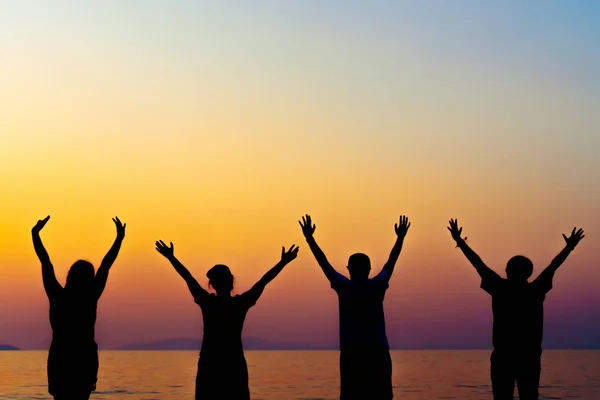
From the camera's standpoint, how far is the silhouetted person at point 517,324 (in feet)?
34.6

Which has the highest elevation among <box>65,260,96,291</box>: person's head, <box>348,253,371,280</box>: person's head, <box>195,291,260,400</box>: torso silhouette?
<box>348,253,371,280</box>: person's head

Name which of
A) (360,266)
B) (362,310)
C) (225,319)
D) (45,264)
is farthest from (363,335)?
(45,264)

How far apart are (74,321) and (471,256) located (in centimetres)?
481

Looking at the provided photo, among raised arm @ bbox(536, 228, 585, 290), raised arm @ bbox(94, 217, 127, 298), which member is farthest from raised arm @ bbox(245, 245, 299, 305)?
raised arm @ bbox(536, 228, 585, 290)

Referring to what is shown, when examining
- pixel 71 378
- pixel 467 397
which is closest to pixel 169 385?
pixel 467 397

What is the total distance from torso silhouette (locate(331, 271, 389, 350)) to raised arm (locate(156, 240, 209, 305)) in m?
1.60

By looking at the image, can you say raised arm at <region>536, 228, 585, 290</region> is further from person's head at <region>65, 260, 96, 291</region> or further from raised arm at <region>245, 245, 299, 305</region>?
person's head at <region>65, 260, 96, 291</region>

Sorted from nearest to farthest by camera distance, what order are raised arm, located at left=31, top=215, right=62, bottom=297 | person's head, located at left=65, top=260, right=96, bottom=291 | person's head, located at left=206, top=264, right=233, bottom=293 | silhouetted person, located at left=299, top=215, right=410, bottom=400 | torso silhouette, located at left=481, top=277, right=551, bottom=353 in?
raised arm, located at left=31, top=215, right=62, bottom=297
person's head, located at left=65, top=260, right=96, bottom=291
person's head, located at left=206, top=264, right=233, bottom=293
silhouetted person, located at left=299, top=215, right=410, bottom=400
torso silhouette, located at left=481, top=277, right=551, bottom=353

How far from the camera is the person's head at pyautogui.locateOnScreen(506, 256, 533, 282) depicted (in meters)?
10.6

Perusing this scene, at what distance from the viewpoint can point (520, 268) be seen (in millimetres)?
10617

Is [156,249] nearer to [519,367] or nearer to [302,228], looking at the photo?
[302,228]

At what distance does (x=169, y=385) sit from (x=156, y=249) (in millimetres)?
44461

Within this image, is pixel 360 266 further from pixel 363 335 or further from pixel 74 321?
pixel 74 321

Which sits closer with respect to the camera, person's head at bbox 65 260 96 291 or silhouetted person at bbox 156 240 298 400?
person's head at bbox 65 260 96 291
